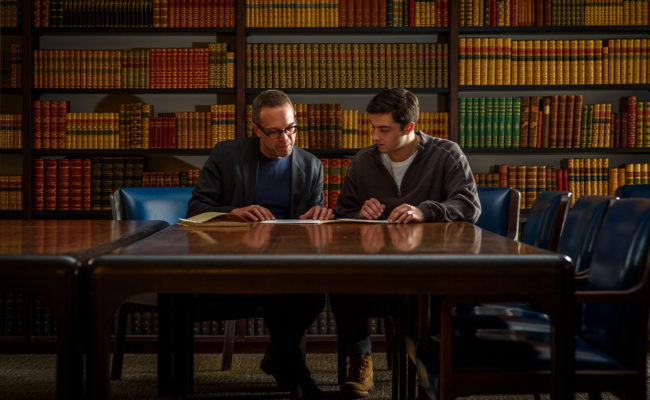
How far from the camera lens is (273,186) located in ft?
8.33

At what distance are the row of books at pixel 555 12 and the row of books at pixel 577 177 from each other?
770mm

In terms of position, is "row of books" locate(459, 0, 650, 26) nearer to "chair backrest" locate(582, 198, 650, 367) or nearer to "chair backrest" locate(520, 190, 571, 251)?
"chair backrest" locate(520, 190, 571, 251)

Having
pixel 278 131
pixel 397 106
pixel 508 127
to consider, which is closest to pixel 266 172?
pixel 278 131

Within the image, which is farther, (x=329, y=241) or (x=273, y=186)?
(x=273, y=186)

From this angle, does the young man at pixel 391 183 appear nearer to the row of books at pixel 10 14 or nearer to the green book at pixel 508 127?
the green book at pixel 508 127

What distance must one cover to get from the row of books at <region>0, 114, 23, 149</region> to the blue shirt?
5.30 ft

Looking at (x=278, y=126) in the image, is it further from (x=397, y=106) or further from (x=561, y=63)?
(x=561, y=63)

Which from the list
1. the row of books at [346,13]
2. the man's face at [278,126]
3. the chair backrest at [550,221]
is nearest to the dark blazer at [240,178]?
the man's face at [278,126]

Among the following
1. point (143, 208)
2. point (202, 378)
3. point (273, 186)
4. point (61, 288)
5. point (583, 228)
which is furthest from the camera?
point (202, 378)

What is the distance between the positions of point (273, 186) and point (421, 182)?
0.63 m

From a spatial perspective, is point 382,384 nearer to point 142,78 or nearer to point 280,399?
point 280,399

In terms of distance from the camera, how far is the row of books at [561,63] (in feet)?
11.0

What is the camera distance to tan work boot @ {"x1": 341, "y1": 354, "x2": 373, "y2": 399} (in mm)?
2166

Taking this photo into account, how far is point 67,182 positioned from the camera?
3340 millimetres
